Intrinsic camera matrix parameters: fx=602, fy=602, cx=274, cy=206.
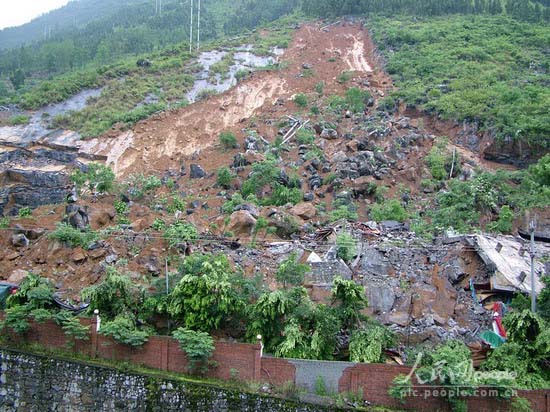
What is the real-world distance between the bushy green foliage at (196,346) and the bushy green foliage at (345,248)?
18.6 ft

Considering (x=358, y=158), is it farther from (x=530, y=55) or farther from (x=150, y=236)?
(x=530, y=55)

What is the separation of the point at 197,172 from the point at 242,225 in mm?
7256

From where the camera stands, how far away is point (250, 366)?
1291 centimetres

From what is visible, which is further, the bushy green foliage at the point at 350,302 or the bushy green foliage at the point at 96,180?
the bushy green foliage at the point at 96,180

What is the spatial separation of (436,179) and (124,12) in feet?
195

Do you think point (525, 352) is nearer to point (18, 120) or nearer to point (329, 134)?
point (329, 134)

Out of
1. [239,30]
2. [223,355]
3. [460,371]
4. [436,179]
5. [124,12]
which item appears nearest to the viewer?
[460,371]

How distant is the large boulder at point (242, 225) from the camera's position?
1964 centimetres

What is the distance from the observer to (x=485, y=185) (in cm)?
2184

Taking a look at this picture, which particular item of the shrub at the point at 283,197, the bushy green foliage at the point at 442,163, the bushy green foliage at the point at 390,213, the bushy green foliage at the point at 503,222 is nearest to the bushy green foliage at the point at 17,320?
the shrub at the point at 283,197

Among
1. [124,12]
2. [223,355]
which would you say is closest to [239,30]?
[124,12]

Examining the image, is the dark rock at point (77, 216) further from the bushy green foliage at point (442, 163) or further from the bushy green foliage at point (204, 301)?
the bushy green foliage at point (442, 163)

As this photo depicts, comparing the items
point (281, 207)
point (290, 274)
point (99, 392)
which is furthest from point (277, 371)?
point (281, 207)

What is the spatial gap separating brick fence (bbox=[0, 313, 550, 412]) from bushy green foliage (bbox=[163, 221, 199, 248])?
4171 mm
